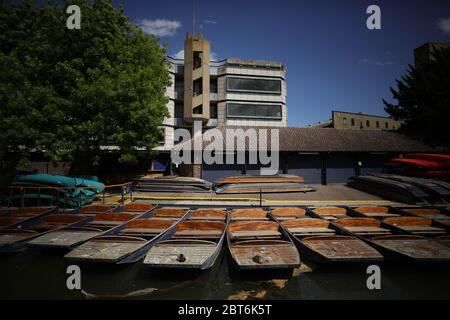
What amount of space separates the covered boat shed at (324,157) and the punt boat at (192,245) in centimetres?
1006

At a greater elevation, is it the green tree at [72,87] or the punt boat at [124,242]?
the green tree at [72,87]

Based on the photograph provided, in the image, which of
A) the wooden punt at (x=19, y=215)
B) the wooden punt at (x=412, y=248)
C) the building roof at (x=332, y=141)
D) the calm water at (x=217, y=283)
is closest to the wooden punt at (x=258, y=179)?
the building roof at (x=332, y=141)

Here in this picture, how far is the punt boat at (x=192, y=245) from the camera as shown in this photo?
6085mm

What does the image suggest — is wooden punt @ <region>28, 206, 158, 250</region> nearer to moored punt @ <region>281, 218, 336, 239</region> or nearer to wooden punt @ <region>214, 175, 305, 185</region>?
moored punt @ <region>281, 218, 336, 239</region>

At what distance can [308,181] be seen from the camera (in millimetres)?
21422

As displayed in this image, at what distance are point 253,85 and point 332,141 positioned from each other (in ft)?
56.5

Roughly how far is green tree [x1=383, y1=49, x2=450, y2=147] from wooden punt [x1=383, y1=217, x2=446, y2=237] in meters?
19.8

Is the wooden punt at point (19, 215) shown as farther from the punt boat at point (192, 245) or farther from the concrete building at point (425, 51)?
the concrete building at point (425, 51)

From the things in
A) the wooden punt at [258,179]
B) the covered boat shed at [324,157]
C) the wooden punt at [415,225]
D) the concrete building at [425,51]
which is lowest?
the wooden punt at [415,225]

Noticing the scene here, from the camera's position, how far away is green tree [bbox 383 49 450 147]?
24.3m

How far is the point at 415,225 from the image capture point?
31.2 feet

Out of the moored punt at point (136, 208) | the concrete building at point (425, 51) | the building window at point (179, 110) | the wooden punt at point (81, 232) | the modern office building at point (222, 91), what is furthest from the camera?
the concrete building at point (425, 51)

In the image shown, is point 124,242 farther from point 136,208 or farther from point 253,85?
point 253,85

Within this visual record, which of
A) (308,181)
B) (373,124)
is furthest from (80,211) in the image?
(373,124)
